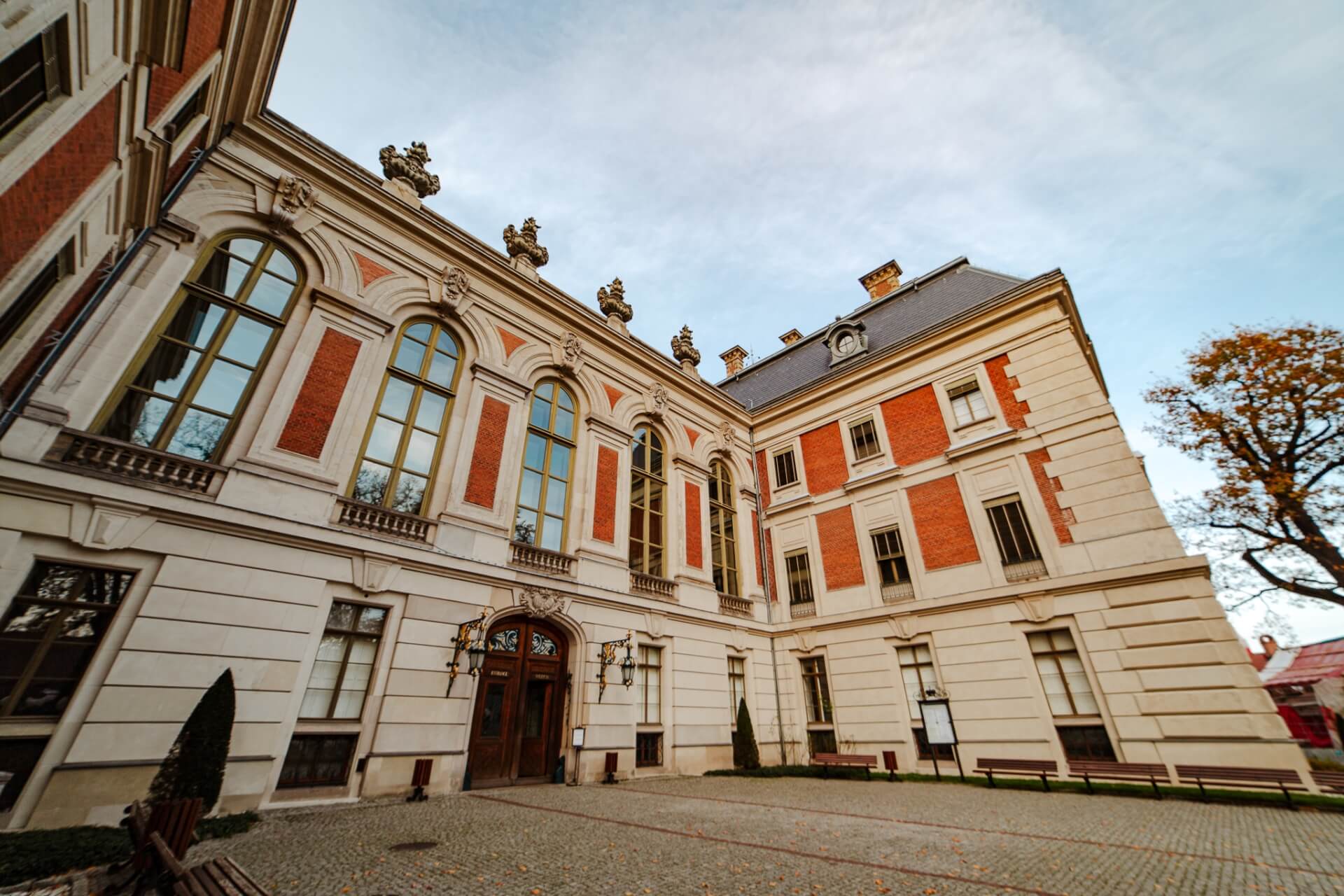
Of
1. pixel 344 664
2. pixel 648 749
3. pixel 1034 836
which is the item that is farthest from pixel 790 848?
pixel 648 749

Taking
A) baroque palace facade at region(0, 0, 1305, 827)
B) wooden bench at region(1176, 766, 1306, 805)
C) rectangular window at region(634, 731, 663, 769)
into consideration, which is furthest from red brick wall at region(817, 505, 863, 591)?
wooden bench at region(1176, 766, 1306, 805)

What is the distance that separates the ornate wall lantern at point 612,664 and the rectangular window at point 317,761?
5.19 m

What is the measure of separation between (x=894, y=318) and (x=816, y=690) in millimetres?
13642

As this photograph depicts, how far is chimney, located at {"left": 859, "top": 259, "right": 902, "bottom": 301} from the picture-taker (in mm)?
22819

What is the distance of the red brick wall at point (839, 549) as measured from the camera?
16.6m

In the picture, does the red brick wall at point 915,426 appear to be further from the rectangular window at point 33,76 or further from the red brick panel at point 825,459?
the rectangular window at point 33,76

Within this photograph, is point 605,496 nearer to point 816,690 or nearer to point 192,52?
point 816,690

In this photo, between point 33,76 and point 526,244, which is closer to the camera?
point 33,76

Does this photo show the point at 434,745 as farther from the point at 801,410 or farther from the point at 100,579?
the point at 801,410

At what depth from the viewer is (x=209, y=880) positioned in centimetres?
334

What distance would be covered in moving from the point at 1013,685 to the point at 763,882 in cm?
1110

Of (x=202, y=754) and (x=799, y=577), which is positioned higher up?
(x=799, y=577)

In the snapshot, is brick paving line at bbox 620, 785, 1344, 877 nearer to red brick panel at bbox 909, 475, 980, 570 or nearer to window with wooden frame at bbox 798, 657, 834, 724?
window with wooden frame at bbox 798, 657, 834, 724

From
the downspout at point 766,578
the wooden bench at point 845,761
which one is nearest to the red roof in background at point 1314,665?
the wooden bench at point 845,761
